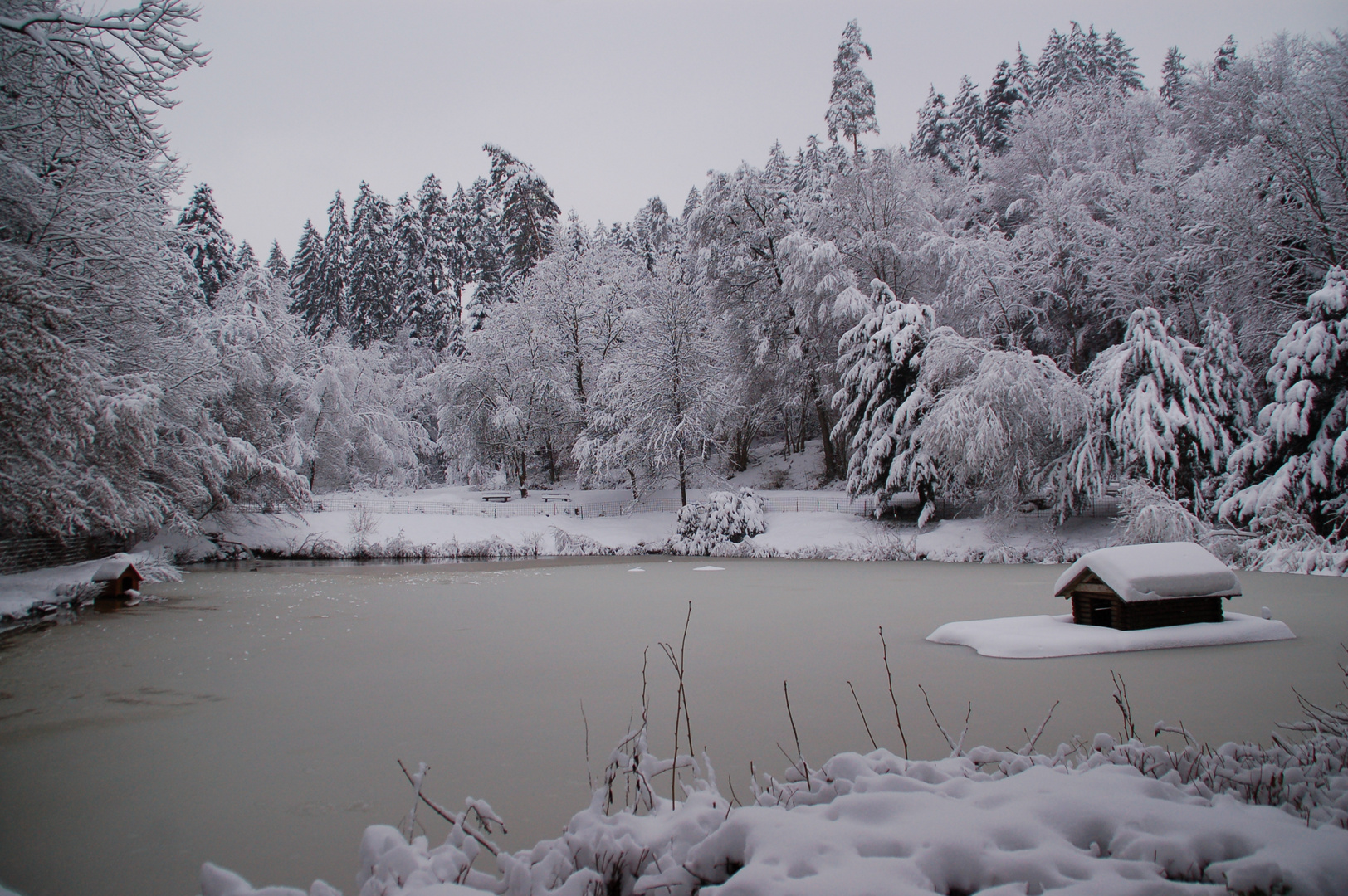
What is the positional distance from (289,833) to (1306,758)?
186 inches

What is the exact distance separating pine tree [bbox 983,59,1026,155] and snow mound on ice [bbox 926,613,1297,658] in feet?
114

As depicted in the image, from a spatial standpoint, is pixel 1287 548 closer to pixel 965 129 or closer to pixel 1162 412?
pixel 1162 412

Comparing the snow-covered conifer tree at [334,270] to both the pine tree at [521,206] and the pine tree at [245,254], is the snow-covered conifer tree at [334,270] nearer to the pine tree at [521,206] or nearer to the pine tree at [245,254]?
the pine tree at [245,254]

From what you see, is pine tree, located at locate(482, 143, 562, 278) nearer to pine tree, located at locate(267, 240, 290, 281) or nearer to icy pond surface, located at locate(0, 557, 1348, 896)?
pine tree, located at locate(267, 240, 290, 281)

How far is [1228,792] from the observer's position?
2.63 meters

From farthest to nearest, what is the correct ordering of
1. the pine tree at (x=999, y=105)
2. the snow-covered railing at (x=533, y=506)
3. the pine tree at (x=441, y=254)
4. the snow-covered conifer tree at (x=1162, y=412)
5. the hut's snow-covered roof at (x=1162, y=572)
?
the pine tree at (x=441, y=254)
the pine tree at (x=999, y=105)
the snow-covered railing at (x=533, y=506)
the snow-covered conifer tree at (x=1162, y=412)
the hut's snow-covered roof at (x=1162, y=572)

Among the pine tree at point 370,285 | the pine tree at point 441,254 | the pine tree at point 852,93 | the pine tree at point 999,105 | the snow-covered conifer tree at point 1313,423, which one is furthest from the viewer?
the pine tree at point 441,254

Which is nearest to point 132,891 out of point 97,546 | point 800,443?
point 97,546

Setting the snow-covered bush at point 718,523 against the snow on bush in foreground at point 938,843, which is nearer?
the snow on bush in foreground at point 938,843

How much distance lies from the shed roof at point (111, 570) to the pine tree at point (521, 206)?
26076 millimetres

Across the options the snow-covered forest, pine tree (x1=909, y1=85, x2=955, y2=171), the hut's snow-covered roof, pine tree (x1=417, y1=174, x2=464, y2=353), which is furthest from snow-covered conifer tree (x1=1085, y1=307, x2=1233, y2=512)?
pine tree (x1=417, y1=174, x2=464, y2=353)

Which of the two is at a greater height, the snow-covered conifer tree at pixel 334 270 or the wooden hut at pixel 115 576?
the snow-covered conifer tree at pixel 334 270

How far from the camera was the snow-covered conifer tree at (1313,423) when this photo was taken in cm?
1384

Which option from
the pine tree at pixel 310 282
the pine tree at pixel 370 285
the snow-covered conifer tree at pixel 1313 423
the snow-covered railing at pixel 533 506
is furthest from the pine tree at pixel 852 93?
the pine tree at pixel 310 282
